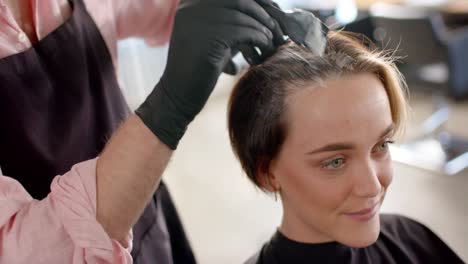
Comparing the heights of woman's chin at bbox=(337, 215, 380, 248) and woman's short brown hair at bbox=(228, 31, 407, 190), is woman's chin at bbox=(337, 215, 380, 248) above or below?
below

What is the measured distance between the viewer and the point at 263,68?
3.20ft

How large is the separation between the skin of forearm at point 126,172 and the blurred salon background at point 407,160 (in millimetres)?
1438

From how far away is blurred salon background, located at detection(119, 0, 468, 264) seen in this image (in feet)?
7.95

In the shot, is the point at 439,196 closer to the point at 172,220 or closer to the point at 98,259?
the point at 172,220

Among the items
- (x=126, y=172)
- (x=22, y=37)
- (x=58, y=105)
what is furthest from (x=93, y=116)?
(x=126, y=172)

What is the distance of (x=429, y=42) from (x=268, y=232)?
5.08 feet

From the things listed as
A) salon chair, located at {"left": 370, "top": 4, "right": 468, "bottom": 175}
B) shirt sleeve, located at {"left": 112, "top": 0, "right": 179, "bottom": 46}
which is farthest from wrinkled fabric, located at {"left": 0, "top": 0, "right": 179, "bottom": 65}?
salon chair, located at {"left": 370, "top": 4, "right": 468, "bottom": 175}

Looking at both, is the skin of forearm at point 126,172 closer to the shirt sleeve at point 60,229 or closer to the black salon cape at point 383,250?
the shirt sleeve at point 60,229

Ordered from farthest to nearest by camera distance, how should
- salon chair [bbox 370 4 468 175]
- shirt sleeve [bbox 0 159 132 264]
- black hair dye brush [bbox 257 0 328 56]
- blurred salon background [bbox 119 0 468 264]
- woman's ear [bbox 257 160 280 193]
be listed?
salon chair [bbox 370 4 468 175]
blurred salon background [bbox 119 0 468 264]
woman's ear [bbox 257 160 280 193]
black hair dye brush [bbox 257 0 328 56]
shirt sleeve [bbox 0 159 132 264]

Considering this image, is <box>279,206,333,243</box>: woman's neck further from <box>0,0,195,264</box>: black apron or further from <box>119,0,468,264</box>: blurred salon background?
<box>119,0,468,264</box>: blurred salon background

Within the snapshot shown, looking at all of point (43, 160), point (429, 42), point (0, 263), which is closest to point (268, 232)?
point (429, 42)

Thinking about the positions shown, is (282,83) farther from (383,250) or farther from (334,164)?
(383,250)

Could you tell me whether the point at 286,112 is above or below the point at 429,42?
above

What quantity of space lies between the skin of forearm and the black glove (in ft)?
0.07
